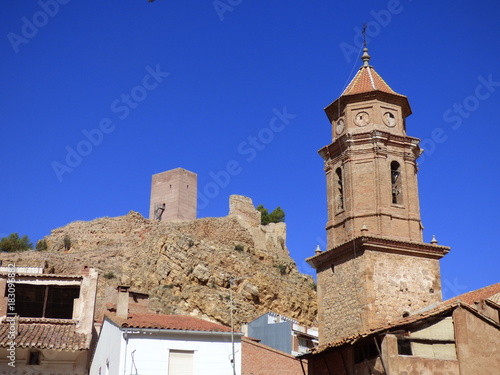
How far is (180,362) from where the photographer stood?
26.2 metres

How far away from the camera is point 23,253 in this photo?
65.2 metres

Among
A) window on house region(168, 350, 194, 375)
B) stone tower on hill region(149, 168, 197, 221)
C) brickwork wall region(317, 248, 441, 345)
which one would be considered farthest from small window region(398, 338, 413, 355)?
stone tower on hill region(149, 168, 197, 221)

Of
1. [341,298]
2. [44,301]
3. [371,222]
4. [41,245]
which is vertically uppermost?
[41,245]

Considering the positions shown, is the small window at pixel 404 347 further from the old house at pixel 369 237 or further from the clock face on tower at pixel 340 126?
the clock face on tower at pixel 340 126

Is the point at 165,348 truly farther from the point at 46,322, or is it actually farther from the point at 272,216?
the point at 272,216

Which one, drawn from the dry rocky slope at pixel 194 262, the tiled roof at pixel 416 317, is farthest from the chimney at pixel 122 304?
the dry rocky slope at pixel 194 262

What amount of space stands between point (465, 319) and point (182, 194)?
57017mm

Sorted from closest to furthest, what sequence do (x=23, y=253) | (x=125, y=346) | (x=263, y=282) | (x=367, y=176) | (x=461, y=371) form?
(x=461, y=371) → (x=125, y=346) → (x=367, y=176) → (x=263, y=282) → (x=23, y=253)

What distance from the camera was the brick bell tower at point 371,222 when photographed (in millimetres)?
25469

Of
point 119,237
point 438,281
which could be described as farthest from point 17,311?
point 119,237

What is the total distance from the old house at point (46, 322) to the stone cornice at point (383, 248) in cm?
896

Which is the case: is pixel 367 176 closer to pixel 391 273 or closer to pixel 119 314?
pixel 391 273

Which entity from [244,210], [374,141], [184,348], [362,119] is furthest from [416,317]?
[244,210]

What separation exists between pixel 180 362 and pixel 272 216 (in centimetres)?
5829
